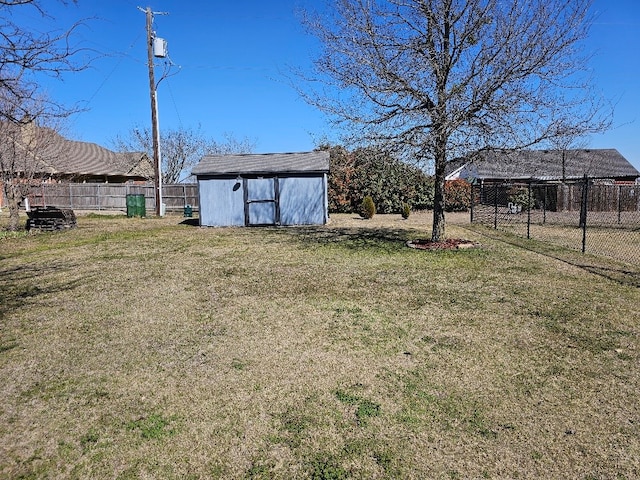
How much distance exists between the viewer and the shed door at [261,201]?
17.4 meters

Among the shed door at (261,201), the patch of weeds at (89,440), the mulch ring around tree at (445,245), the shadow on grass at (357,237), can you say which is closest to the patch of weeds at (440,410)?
the patch of weeds at (89,440)

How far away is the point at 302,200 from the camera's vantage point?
57.3 feet

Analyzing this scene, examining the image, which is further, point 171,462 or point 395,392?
point 395,392

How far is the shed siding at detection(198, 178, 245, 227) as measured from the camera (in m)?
17.5

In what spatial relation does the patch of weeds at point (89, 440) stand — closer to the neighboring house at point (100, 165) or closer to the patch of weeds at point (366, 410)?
the patch of weeds at point (366, 410)

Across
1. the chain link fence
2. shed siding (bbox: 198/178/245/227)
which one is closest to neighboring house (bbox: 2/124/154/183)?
shed siding (bbox: 198/178/245/227)

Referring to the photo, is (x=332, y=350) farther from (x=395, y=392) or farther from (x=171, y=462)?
(x=171, y=462)

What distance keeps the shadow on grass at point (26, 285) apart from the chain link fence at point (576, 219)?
10.5 m

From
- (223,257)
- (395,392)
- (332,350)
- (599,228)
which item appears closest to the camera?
(395,392)

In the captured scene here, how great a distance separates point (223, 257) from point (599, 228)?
14438 millimetres

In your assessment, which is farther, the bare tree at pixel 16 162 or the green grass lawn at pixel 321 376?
the bare tree at pixel 16 162

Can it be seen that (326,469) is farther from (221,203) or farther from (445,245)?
(221,203)

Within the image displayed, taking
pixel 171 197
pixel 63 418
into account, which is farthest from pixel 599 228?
pixel 171 197

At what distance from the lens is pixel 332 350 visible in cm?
430
